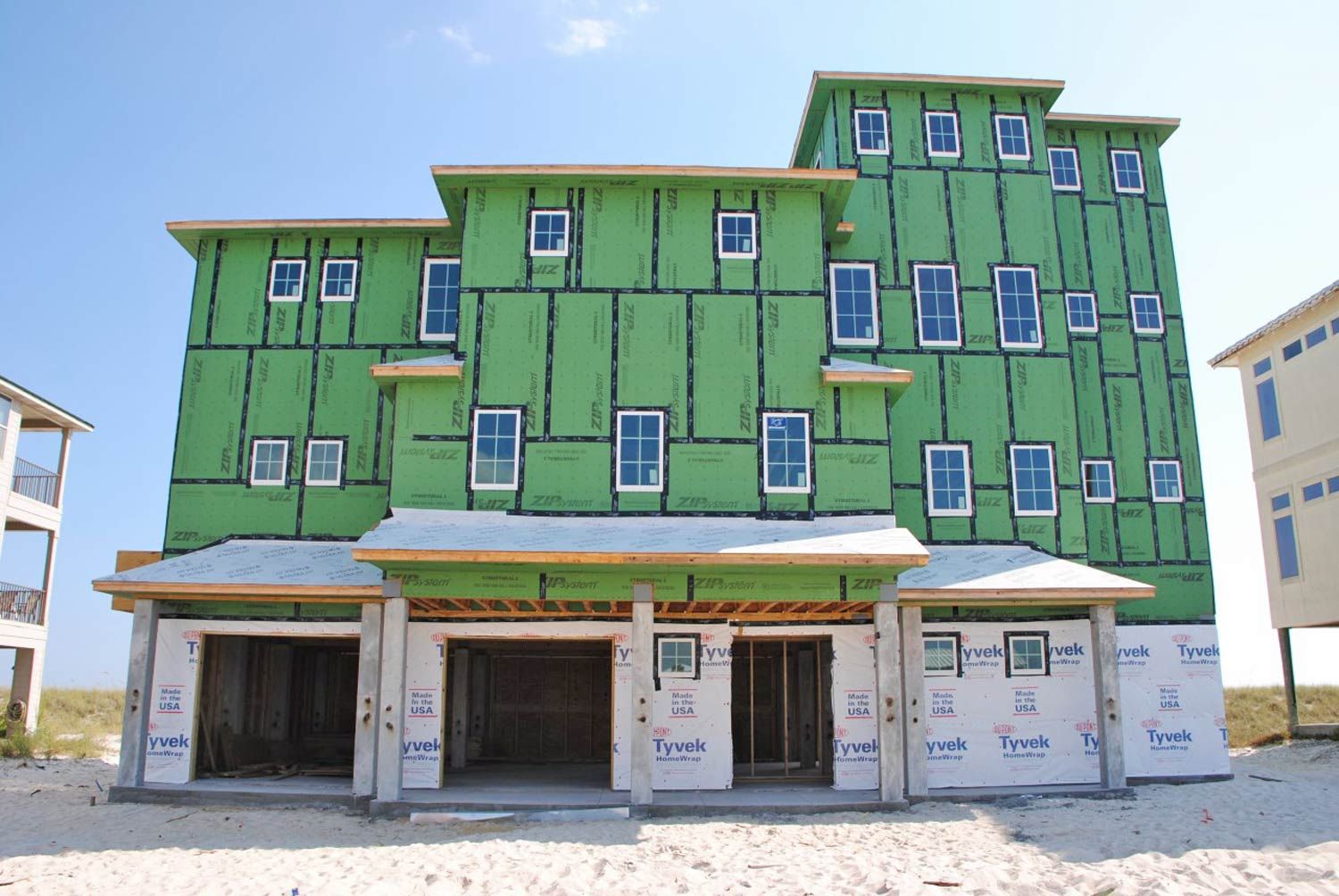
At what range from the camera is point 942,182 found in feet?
68.0

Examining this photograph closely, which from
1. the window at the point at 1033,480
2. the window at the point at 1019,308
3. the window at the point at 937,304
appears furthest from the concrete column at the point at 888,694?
the window at the point at 1019,308

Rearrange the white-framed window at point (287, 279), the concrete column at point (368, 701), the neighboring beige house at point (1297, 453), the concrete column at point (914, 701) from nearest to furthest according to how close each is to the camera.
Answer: the concrete column at point (368, 701), the concrete column at point (914, 701), the white-framed window at point (287, 279), the neighboring beige house at point (1297, 453)

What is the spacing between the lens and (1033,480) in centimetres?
1930

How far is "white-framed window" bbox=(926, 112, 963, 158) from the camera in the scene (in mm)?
20875

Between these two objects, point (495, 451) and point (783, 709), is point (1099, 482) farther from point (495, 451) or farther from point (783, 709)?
point (495, 451)

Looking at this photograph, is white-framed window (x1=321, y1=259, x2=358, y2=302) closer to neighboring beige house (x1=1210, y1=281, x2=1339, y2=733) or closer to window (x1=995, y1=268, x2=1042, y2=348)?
window (x1=995, y1=268, x2=1042, y2=348)

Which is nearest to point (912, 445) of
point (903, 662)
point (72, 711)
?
point (903, 662)

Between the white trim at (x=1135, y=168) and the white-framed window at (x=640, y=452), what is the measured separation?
1223cm

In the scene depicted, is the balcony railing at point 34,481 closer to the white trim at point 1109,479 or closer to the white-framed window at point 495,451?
→ the white-framed window at point 495,451

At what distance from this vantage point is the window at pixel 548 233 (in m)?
18.5

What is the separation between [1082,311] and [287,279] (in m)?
16.5

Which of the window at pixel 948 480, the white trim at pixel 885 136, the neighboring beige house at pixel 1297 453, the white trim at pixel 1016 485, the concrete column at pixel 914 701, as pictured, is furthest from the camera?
the neighboring beige house at pixel 1297 453

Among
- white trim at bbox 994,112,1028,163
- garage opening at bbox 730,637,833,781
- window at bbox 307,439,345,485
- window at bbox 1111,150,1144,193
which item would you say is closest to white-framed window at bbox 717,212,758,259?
white trim at bbox 994,112,1028,163

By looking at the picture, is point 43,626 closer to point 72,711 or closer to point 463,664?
point 72,711
